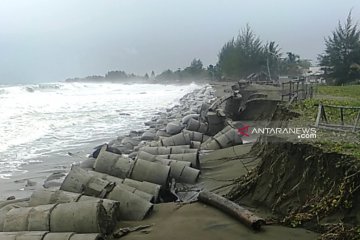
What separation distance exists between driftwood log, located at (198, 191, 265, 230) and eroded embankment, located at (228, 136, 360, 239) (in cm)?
52

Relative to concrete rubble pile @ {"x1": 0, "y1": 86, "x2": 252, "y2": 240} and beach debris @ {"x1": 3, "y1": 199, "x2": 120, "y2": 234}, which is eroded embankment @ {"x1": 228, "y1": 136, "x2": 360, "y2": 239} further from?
beach debris @ {"x1": 3, "y1": 199, "x2": 120, "y2": 234}

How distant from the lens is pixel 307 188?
770 centimetres

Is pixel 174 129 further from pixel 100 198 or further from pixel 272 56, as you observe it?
pixel 272 56

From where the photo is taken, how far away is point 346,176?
696cm

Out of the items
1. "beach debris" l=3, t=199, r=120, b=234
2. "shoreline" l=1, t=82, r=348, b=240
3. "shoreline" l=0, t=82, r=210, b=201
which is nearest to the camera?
"shoreline" l=1, t=82, r=348, b=240

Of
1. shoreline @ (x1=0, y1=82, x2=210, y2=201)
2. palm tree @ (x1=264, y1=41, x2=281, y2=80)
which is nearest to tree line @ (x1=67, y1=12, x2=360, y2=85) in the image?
palm tree @ (x1=264, y1=41, x2=281, y2=80)

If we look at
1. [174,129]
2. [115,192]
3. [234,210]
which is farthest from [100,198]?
[174,129]

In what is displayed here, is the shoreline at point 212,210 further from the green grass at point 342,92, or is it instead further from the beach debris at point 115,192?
the green grass at point 342,92

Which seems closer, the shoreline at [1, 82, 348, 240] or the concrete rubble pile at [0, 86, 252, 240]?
the shoreline at [1, 82, 348, 240]

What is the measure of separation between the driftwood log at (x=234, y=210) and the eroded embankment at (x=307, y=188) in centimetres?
52

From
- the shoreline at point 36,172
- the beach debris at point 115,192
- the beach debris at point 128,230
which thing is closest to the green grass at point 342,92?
the shoreline at point 36,172

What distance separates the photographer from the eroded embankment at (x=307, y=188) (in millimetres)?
6770

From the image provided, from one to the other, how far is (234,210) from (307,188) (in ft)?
4.41

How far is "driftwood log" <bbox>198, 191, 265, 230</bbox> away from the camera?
23.9ft
